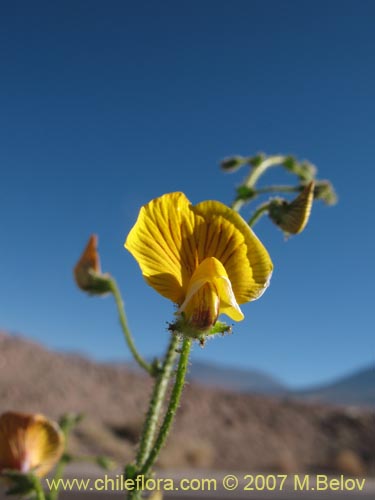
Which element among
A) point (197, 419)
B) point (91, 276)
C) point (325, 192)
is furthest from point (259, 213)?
point (197, 419)

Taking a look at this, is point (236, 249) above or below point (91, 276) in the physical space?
below

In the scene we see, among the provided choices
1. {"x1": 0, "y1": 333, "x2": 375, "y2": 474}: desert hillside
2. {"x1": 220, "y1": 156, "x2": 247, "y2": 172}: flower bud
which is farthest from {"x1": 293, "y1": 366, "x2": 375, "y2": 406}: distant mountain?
{"x1": 220, "y1": 156, "x2": 247, "y2": 172}: flower bud

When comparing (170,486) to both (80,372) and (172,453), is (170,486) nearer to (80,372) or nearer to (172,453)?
(172,453)

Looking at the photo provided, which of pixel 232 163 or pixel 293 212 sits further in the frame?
pixel 232 163

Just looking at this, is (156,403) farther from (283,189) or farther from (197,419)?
(197,419)

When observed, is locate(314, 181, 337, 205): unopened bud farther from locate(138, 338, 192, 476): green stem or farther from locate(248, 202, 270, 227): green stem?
locate(138, 338, 192, 476): green stem

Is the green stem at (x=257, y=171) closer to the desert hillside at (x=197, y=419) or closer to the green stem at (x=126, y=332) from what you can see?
the green stem at (x=126, y=332)

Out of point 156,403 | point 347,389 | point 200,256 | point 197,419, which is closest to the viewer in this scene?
point 200,256
